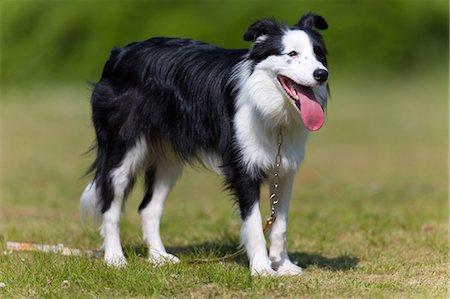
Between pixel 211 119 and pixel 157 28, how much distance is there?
659 inches

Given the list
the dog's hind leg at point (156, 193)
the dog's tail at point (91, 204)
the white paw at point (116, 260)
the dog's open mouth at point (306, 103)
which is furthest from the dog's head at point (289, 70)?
the dog's tail at point (91, 204)

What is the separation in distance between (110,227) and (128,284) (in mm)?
1362

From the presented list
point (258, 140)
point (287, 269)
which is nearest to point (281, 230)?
point (287, 269)

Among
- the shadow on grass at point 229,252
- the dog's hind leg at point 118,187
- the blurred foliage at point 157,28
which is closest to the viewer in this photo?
the shadow on grass at point 229,252

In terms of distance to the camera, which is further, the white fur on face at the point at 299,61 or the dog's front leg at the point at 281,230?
the dog's front leg at the point at 281,230

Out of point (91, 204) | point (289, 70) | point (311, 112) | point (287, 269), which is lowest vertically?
point (287, 269)

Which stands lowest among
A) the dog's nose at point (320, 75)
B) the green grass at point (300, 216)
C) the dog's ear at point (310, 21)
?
the green grass at point (300, 216)

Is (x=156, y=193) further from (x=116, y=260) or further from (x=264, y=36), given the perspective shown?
(x=264, y=36)

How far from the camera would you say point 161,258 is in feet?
22.7

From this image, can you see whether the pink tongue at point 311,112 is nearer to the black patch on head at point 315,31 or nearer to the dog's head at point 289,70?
the dog's head at point 289,70

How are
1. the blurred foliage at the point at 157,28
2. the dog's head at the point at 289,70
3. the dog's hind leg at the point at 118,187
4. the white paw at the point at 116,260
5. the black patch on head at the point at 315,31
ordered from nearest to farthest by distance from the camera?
the dog's head at the point at 289,70, the black patch on head at the point at 315,31, the white paw at the point at 116,260, the dog's hind leg at the point at 118,187, the blurred foliage at the point at 157,28

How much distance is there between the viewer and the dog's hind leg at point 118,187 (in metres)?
7.10

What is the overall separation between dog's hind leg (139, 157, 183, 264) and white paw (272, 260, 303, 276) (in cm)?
122

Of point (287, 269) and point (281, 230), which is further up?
point (281, 230)
